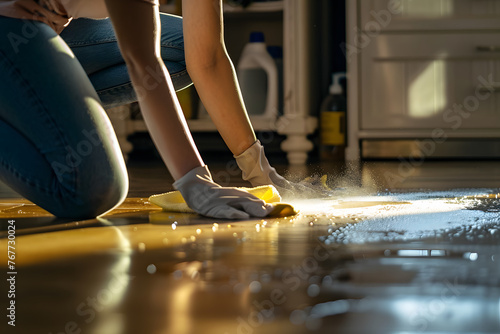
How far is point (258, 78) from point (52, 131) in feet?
4.58

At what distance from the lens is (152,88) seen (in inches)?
35.7

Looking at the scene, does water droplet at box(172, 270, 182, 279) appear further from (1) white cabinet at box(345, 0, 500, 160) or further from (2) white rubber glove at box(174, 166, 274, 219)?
(1) white cabinet at box(345, 0, 500, 160)

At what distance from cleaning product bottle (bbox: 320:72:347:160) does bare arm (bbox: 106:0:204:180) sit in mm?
1339

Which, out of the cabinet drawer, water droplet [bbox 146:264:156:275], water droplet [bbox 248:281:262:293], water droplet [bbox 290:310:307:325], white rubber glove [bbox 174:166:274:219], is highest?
the cabinet drawer

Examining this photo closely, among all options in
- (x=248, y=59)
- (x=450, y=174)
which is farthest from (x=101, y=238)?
(x=248, y=59)

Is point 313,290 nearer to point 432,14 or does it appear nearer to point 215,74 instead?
point 215,74

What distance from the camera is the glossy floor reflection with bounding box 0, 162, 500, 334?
1.46 ft

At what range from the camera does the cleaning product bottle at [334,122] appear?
2.21 m

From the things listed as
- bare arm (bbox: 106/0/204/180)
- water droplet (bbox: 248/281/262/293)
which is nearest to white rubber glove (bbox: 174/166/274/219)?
bare arm (bbox: 106/0/204/180)

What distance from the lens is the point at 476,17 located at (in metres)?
2.04

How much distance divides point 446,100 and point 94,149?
1414 millimetres

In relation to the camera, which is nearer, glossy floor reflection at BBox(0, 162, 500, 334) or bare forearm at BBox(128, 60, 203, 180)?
glossy floor reflection at BBox(0, 162, 500, 334)

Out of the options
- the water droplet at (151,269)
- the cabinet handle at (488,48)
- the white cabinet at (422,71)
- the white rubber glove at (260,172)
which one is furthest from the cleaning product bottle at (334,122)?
the water droplet at (151,269)

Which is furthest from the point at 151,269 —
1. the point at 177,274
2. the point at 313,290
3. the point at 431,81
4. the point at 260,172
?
the point at 431,81
